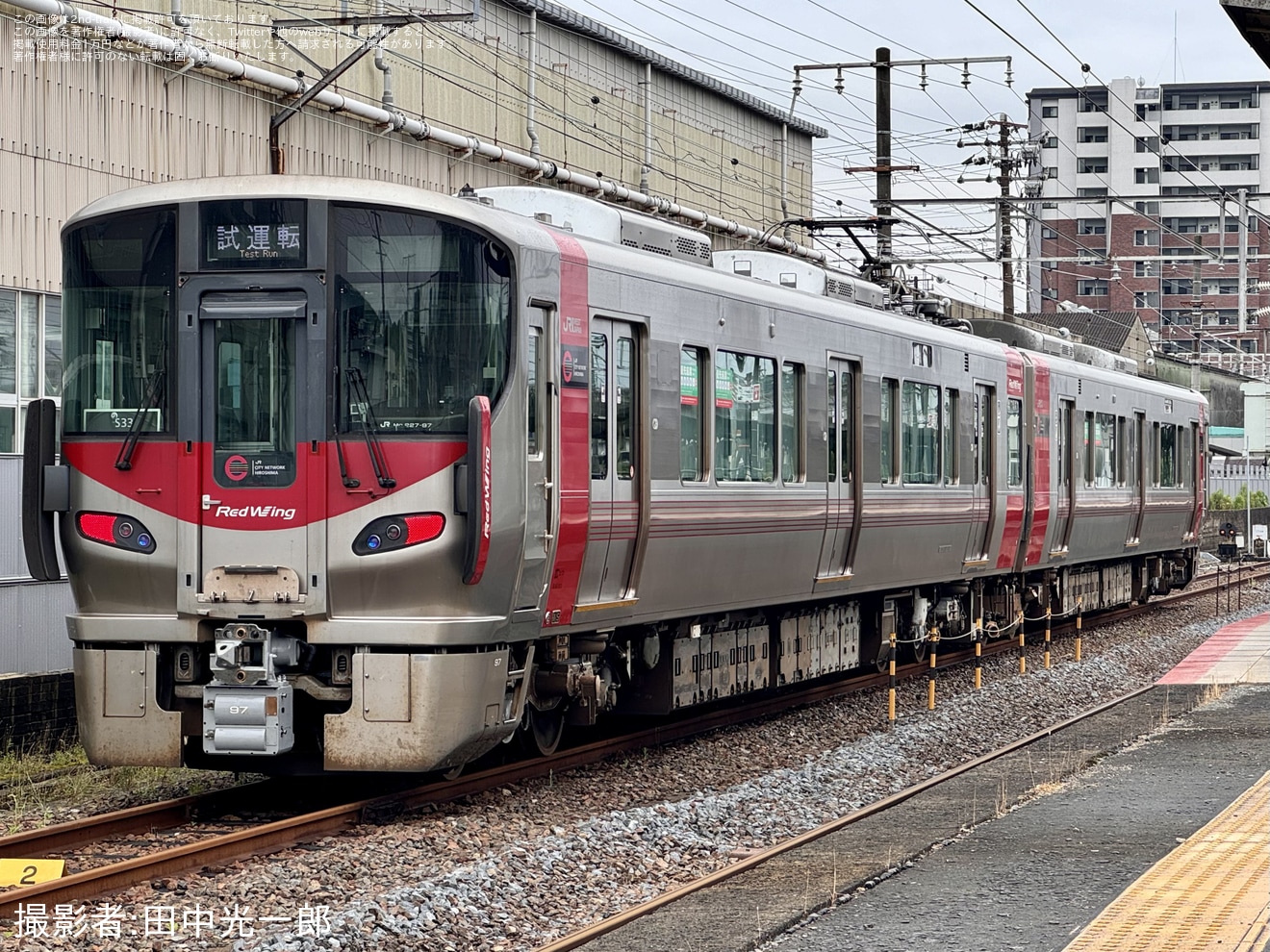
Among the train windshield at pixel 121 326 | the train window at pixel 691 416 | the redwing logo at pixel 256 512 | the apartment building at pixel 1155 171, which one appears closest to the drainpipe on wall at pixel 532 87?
the train window at pixel 691 416

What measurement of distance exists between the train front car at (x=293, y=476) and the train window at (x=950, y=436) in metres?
8.22

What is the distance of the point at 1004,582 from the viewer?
2039 cm

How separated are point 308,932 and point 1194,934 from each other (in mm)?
3247

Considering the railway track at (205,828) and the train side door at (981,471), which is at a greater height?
the train side door at (981,471)

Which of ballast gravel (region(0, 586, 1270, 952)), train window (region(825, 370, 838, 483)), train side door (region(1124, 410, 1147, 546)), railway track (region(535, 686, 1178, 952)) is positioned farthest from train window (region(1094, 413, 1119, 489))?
train window (region(825, 370, 838, 483))

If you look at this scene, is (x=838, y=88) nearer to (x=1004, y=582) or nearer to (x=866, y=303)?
(x=1004, y=582)

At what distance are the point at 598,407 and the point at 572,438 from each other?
46cm

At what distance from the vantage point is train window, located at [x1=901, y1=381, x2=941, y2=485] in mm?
15781

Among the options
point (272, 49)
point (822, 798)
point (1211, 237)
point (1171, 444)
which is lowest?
point (822, 798)

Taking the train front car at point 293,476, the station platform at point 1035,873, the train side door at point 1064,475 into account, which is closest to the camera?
the station platform at point 1035,873

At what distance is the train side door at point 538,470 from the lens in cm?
957

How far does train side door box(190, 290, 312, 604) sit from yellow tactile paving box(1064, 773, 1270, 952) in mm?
4211

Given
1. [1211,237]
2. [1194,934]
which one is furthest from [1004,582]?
[1211,237]

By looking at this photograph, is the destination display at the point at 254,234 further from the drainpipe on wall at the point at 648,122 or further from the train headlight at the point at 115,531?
the drainpipe on wall at the point at 648,122
